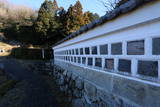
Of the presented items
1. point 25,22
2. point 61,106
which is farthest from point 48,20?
point 61,106

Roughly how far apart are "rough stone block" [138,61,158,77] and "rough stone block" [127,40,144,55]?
0.57 ft

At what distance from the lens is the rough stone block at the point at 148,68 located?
1.84 meters

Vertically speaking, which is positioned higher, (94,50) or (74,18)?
(74,18)

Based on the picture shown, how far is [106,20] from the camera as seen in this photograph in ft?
8.71

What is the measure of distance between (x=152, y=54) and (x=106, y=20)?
1.17m

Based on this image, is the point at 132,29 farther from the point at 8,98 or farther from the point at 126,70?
the point at 8,98

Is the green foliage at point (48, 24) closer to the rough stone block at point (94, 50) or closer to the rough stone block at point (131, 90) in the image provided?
the rough stone block at point (94, 50)

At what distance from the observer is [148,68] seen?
1.95 meters

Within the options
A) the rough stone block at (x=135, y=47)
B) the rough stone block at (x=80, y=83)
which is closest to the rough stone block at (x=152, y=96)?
the rough stone block at (x=135, y=47)

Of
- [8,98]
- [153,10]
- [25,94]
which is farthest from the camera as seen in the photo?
[25,94]

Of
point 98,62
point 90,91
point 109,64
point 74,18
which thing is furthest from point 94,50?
point 74,18

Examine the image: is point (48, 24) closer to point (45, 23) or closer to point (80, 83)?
point (45, 23)

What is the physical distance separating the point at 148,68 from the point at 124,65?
1.70 feet

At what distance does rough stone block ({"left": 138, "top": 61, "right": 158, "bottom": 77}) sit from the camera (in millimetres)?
1839
